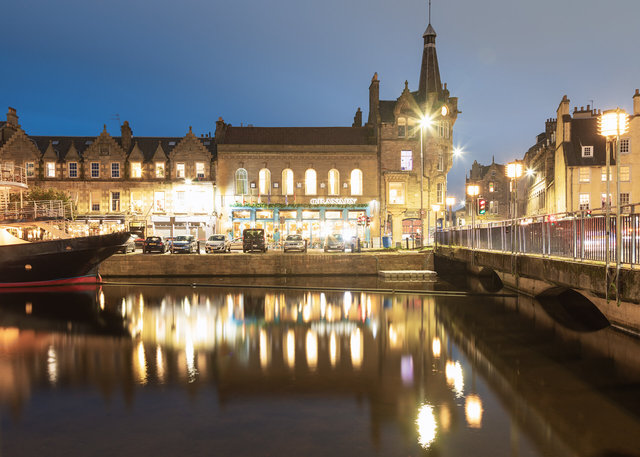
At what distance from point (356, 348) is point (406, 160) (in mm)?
38999

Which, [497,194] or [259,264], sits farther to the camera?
[497,194]

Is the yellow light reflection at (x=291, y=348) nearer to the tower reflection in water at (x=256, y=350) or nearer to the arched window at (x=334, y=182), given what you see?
the tower reflection in water at (x=256, y=350)

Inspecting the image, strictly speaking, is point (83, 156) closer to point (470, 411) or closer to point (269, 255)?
point (269, 255)

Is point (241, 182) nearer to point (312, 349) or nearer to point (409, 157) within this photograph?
point (409, 157)

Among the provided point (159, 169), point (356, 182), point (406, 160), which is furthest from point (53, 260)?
point (406, 160)

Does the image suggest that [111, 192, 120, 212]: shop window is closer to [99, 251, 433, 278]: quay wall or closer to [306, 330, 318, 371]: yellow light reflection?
[99, 251, 433, 278]: quay wall

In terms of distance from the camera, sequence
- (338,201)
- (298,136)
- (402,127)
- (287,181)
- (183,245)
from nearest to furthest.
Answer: (183,245) < (338,201) < (287,181) < (402,127) < (298,136)

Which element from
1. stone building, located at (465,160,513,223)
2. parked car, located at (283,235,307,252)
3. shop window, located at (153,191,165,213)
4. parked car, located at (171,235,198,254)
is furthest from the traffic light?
stone building, located at (465,160,513,223)

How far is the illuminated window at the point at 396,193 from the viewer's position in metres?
50.5

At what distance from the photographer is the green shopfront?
1948 inches

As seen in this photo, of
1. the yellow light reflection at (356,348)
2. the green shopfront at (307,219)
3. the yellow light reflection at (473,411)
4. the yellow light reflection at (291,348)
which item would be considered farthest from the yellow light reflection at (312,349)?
the green shopfront at (307,219)

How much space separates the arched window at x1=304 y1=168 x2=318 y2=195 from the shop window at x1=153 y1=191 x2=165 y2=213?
1527cm

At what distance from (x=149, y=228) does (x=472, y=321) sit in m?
39.2

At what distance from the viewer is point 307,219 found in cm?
5000
